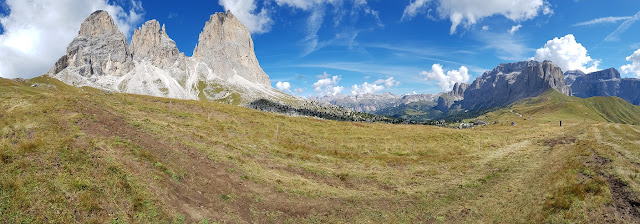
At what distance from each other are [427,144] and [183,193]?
38.6 m

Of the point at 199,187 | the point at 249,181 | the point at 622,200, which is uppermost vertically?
the point at 622,200

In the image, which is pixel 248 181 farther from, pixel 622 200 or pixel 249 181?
pixel 622 200

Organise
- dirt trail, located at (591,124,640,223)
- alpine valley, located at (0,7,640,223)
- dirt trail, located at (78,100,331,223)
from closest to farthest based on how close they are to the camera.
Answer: alpine valley, located at (0,7,640,223) < dirt trail, located at (591,124,640,223) < dirt trail, located at (78,100,331,223)

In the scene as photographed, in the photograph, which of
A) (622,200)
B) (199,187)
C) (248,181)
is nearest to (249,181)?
(248,181)

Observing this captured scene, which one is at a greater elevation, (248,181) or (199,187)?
(199,187)

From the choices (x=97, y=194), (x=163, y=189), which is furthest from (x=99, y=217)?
(x=163, y=189)

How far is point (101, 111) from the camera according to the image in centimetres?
2722

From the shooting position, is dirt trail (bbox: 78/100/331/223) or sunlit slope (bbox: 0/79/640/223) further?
dirt trail (bbox: 78/100/331/223)

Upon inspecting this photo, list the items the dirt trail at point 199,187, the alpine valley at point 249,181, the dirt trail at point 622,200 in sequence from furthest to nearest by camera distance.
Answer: the dirt trail at point 199,187 < the dirt trail at point 622,200 < the alpine valley at point 249,181

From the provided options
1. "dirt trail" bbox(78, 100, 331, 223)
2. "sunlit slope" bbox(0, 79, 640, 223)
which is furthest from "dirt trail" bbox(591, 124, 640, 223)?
"dirt trail" bbox(78, 100, 331, 223)

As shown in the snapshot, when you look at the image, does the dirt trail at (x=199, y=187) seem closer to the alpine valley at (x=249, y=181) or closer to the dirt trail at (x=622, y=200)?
the alpine valley at (x=249, y=181)

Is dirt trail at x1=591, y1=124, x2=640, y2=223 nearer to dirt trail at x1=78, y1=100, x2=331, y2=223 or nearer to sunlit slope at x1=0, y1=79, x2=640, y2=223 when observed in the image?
sunlit slope at x1=0, y1=79, x2=640, y2=223

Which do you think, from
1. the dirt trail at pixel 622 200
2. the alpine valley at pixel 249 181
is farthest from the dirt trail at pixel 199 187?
the dirt trail at pixel 622 200

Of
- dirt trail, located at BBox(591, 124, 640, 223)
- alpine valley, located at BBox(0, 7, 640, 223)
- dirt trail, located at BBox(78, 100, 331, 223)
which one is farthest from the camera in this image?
dirt trail, located at BBox(78, 100, 331, 223)
